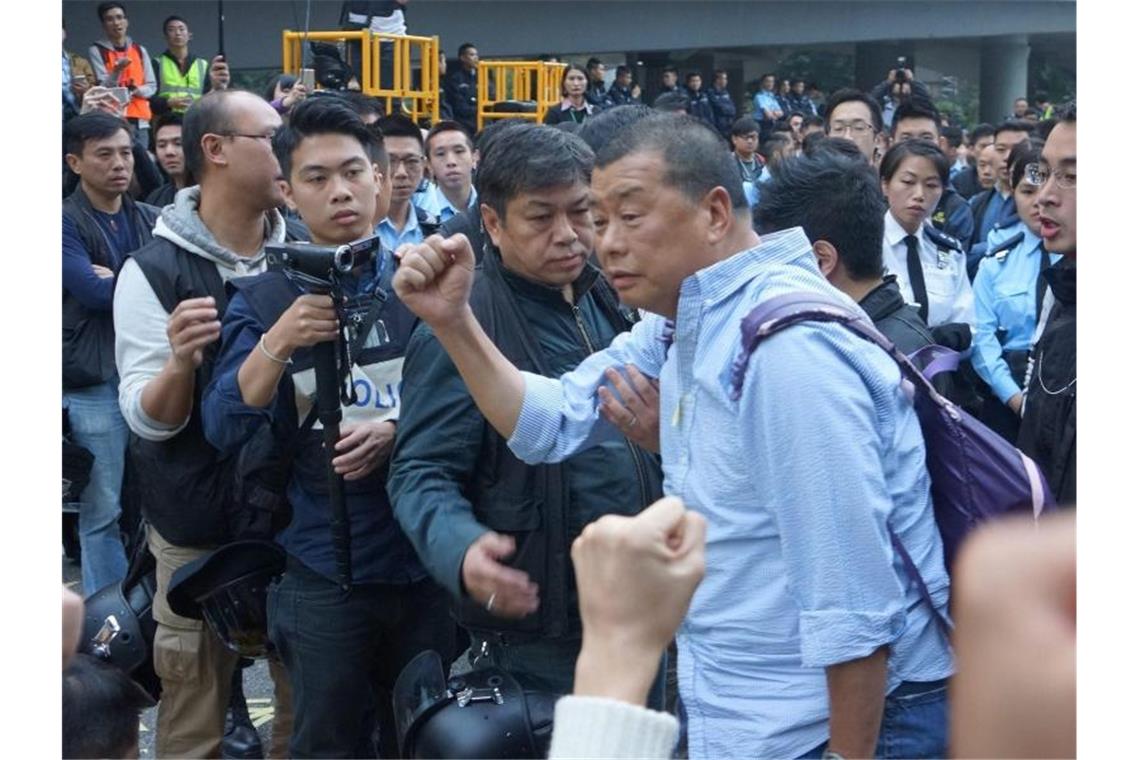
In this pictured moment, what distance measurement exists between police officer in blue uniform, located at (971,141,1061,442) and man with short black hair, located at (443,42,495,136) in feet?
40.2

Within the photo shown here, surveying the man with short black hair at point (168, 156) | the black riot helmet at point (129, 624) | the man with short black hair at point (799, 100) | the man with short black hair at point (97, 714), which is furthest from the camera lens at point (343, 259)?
the man with short black hair at point (799, 100)

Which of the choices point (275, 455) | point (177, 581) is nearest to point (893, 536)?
point (275, 455)

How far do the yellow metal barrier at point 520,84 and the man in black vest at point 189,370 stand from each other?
1343 centimetres

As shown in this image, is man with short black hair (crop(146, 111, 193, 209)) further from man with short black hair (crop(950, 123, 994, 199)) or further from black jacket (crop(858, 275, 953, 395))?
man with short black hair (crop(950, 123, 994, 199))

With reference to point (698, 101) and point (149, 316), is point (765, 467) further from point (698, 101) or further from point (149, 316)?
point (698, 101)

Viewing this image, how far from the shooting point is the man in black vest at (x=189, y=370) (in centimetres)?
340

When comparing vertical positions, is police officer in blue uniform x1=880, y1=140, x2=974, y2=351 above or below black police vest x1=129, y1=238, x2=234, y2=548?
above

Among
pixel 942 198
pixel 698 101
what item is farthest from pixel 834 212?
pixel 698 101

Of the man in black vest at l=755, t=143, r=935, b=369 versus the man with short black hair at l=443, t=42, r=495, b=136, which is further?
the man with short black hair at l=443, t=42, r=495, b=136

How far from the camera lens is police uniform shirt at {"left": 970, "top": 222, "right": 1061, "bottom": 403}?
536 centimetres

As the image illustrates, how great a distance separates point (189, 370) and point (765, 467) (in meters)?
1.66

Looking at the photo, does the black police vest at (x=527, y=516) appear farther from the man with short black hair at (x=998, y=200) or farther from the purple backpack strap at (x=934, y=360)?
the man with short black hair at (x=998, y=200)

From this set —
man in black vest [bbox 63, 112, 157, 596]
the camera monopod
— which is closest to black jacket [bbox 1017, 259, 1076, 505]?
the camera monopod

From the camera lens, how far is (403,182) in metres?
6.01
